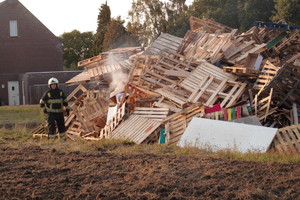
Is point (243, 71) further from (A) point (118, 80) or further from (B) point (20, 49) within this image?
(B) point (20, 49)

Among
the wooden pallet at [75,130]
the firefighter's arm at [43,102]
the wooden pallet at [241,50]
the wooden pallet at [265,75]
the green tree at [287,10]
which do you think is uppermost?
the green tree at [287,10]

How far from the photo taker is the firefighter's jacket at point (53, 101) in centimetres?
1373

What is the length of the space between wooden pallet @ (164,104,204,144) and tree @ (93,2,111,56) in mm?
32771

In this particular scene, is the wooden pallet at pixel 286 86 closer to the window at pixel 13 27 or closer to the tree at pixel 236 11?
the tree at pixel 236 11

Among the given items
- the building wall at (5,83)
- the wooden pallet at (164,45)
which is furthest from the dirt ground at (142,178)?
the building wall at (5,83)

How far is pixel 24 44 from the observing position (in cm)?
4188

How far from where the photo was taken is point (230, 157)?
9500mm

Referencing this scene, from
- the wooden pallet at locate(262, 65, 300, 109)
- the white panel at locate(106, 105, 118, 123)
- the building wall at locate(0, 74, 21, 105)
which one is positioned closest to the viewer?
the wooden pallet at locate(262, 65, 300, 109)

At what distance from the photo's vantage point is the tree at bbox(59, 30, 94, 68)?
5672cm

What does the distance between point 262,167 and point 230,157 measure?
4.40ft

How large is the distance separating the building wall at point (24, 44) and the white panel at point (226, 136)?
3272 centimetres

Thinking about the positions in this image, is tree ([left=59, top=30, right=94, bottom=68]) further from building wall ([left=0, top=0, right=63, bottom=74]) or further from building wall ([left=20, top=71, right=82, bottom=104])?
building wall ([left=20, top=71, right=82, bottom=104])

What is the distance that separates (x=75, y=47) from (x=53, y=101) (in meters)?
44.2

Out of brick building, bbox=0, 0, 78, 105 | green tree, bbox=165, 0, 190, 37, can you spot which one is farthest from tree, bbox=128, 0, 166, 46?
brick building, bbox=0, 0, 78, 105
